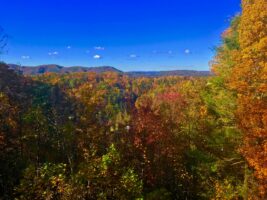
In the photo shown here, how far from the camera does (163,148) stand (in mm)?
32031

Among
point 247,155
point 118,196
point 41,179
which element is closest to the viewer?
point 41,179

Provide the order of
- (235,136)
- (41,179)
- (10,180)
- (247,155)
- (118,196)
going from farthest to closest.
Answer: (235,136) < (10,180) < (247,155) < (118,196) < (41,179)

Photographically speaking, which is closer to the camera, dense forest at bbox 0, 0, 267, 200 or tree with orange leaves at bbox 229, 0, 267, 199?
dense forest at bbox 0, 0, 267, 200

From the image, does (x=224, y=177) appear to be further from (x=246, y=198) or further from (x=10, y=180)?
(x=10, y=180)

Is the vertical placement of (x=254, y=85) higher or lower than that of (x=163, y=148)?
higher

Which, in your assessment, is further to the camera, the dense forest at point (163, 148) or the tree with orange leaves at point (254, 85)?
the tree with orange leaves at point (254, 85)

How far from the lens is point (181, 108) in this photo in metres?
59.7

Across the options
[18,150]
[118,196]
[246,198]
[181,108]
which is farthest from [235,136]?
[181,108]

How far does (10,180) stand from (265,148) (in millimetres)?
16372

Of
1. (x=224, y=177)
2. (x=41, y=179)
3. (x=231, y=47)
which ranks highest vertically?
(x=231, y=47)

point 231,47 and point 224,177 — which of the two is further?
point 231,47

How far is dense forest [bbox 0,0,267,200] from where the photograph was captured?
70.7 ft

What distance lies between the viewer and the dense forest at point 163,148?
848 inches

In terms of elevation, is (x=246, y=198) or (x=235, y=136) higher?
(x=235, y=136)
